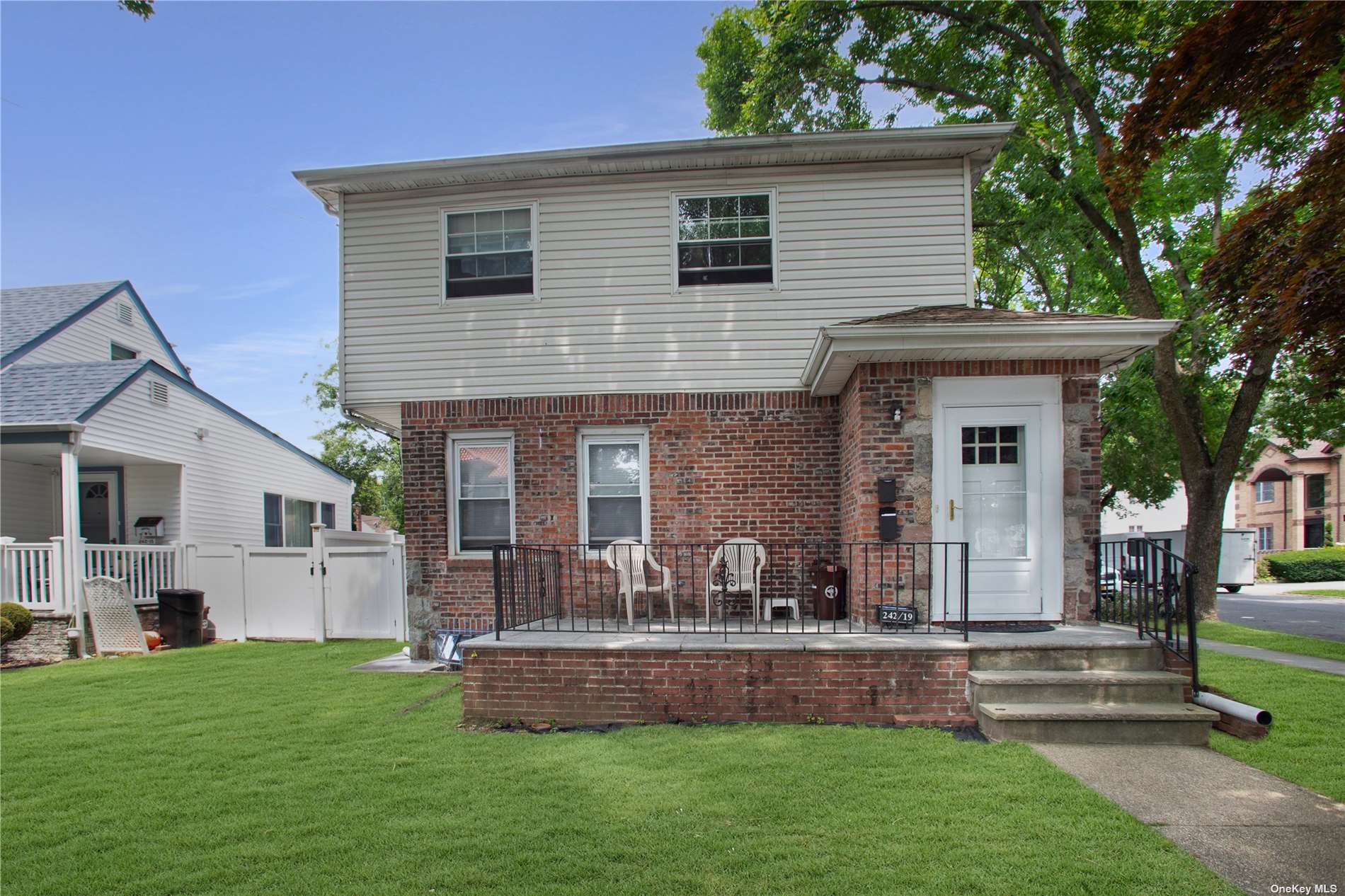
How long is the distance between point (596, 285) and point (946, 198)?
13.6 ft

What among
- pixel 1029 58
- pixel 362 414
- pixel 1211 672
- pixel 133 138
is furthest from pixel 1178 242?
pixel 133 138

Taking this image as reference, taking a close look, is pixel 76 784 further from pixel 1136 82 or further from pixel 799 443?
pixel 1136 82

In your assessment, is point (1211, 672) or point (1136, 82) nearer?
point (1211, 672)

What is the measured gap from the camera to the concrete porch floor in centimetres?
591

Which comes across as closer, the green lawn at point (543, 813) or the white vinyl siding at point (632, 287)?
the green lawn at point (543, 813)

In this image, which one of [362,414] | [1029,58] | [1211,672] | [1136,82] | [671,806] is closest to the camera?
[671,806]

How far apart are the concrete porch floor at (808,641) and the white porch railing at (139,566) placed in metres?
8.21

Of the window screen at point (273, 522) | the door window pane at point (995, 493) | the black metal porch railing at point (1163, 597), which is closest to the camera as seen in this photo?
the black metal porch railing at point (1163, 597)

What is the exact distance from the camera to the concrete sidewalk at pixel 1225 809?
3342 millimetres

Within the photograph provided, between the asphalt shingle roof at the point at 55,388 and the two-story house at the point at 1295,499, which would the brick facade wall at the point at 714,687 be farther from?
the two-story house at the point at 1295,499

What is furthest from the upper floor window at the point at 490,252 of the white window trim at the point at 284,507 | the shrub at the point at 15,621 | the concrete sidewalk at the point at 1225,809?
the white window trim at the point at 284,507

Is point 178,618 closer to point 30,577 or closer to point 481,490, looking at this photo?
point 30,577

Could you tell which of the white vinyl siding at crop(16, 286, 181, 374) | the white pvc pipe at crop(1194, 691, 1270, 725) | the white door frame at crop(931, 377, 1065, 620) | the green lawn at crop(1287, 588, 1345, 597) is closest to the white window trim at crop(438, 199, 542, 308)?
the white door frame at crop(931, 377, 1065, 620)

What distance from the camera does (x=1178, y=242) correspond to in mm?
14867
